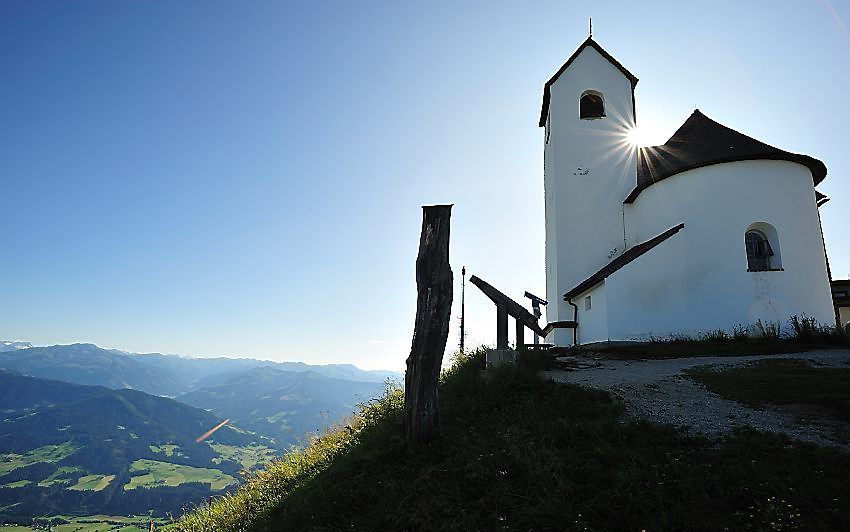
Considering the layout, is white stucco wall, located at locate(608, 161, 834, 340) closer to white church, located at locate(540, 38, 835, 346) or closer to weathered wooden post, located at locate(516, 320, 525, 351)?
white church, located at locate(540, 38, 835, 346)

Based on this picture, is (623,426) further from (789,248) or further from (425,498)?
(789,248)

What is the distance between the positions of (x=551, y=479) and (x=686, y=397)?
4.00m

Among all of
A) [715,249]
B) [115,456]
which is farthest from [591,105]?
[115,456]

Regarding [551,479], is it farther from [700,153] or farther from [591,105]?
[591,105]

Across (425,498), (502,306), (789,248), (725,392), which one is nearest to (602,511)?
(425,498)

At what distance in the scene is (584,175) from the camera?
19.2 m

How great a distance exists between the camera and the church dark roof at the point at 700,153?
14.4m

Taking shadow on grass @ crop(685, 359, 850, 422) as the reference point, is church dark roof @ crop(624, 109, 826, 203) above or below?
above

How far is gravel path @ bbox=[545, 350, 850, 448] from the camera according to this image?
19.2 ft

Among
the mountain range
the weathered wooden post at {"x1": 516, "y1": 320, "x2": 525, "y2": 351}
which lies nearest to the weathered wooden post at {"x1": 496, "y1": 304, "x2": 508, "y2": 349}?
the weathered wooden post at {"x1": 516, "y1": 320, "x2": 525, "y2": 351}

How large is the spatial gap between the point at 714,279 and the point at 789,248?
231 centimetres

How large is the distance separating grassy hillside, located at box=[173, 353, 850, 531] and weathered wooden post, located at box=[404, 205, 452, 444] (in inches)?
12.9

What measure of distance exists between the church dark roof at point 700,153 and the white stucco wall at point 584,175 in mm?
957

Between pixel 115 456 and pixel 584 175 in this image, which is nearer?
pixel 584 175
